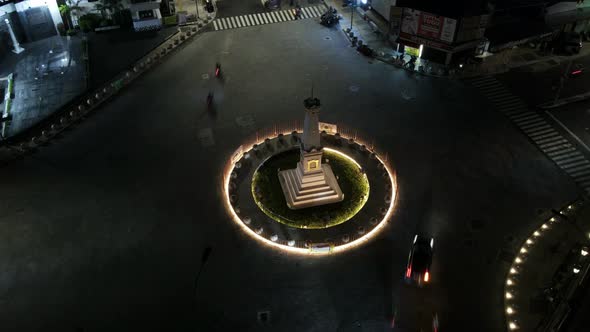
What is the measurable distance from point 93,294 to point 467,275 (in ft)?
118

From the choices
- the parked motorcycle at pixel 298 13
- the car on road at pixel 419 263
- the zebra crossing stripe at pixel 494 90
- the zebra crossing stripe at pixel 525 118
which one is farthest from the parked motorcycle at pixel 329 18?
the car on road at pixel 419 263

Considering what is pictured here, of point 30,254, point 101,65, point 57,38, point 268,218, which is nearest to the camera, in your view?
point 30,254

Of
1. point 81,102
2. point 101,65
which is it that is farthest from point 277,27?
point 81,102

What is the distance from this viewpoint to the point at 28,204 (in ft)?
178

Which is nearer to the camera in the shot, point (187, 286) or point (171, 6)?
point (187, 286)

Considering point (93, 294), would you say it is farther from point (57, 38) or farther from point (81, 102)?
point (57, 38)

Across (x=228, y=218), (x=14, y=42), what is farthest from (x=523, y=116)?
(x=14, y=42)

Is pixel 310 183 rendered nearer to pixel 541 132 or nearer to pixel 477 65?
pixel 541 132

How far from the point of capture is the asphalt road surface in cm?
4403

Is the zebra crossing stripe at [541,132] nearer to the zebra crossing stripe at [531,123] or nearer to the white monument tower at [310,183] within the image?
the zebra crossing stripe at [531,123]

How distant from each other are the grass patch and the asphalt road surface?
4.48 m

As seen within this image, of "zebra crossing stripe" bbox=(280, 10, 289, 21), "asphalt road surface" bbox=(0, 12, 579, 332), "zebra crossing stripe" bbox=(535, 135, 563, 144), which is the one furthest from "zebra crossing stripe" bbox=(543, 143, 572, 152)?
"zebra crossing stripe" bbox=(280, 10, 289, 21)

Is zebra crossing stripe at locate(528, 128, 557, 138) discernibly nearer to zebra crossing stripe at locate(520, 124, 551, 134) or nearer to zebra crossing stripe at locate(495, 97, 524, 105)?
zebra crossing stripe at locate(520, 124, 551, 134)

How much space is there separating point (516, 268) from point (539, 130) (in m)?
23.9
